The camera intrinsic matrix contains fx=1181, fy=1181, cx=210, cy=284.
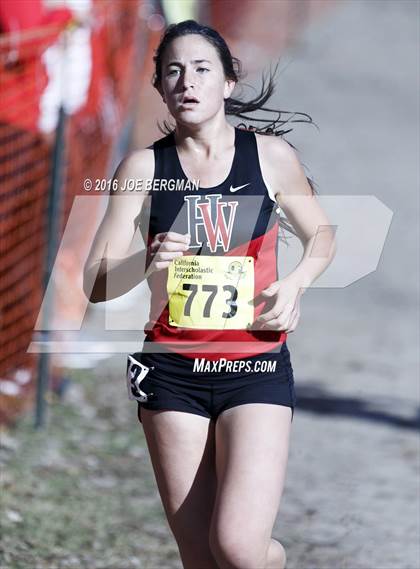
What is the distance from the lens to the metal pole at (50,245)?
645 cm

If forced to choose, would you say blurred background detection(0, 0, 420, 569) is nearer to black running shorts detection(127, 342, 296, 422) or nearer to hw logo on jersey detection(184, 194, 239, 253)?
black running shorts detection(127, 342, 296, 422)

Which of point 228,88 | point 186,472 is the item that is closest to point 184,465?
point 186,472

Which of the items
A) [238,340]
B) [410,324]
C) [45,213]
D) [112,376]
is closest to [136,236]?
[238,340]

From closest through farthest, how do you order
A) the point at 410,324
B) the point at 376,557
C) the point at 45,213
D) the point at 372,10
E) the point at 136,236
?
1. the point at 136,236
2. the point at 376,557
3. the point at 45,213
4. the point at 410,324
5. the point at 372,10

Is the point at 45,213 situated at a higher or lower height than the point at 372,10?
lower

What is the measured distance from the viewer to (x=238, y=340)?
3.36 meters

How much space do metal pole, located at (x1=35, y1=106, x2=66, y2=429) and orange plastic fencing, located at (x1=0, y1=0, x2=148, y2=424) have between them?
0.59ft

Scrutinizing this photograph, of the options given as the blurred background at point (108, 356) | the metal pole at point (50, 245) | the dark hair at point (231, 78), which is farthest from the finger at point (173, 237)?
the metal pole at point (50, 245)

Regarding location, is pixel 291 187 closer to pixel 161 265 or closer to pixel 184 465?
pixel 161 265

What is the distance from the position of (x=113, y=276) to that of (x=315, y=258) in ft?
1.90

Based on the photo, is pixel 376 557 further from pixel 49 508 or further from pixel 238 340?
pixel 238 340

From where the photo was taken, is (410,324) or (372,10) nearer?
(410,324)

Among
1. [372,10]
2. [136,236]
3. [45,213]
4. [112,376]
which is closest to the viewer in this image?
[136,236]

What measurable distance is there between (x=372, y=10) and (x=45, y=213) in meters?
18.8
